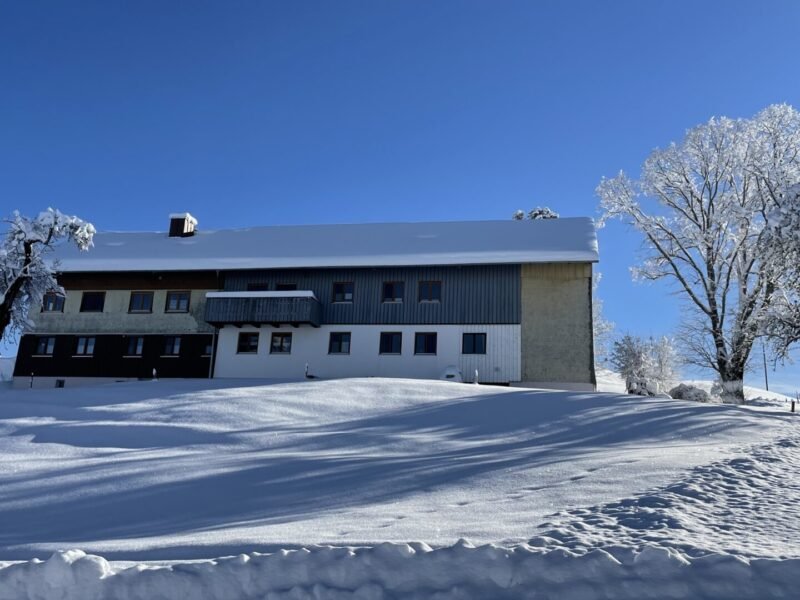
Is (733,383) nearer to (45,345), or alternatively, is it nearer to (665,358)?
(665,358)

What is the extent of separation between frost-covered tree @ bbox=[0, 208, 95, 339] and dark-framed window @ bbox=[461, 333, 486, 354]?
16.7 meters

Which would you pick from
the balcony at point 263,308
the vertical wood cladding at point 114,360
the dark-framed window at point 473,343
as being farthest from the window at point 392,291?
the vertical wood cladding at point 114,360

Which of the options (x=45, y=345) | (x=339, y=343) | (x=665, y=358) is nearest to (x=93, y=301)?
(x=45, y=345)

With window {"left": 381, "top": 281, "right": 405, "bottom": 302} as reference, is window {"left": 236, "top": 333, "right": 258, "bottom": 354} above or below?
below

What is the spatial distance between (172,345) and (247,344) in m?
3.95

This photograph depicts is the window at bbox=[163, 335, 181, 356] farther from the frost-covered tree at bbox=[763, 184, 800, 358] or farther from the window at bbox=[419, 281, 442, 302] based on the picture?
the frost-covered tree at bbox=[763, 184, 800, 358]

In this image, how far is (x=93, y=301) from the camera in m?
35.7

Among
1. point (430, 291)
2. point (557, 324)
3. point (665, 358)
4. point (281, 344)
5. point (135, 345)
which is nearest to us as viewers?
point (557, 324)

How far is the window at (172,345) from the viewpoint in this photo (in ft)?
113

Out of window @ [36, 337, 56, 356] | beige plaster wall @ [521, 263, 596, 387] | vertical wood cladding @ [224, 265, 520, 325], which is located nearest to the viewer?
beige plaster wall @ [521, 263, 596, 387]

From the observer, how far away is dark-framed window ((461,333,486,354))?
31562 millimetres

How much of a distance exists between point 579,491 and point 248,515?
4.77 metres

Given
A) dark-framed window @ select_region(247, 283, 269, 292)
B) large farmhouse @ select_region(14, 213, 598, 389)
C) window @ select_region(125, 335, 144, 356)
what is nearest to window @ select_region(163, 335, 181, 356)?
large farmhouse @ select_region(14, 213, 598, 389)

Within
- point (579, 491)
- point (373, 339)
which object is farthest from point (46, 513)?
point (373, 339)
